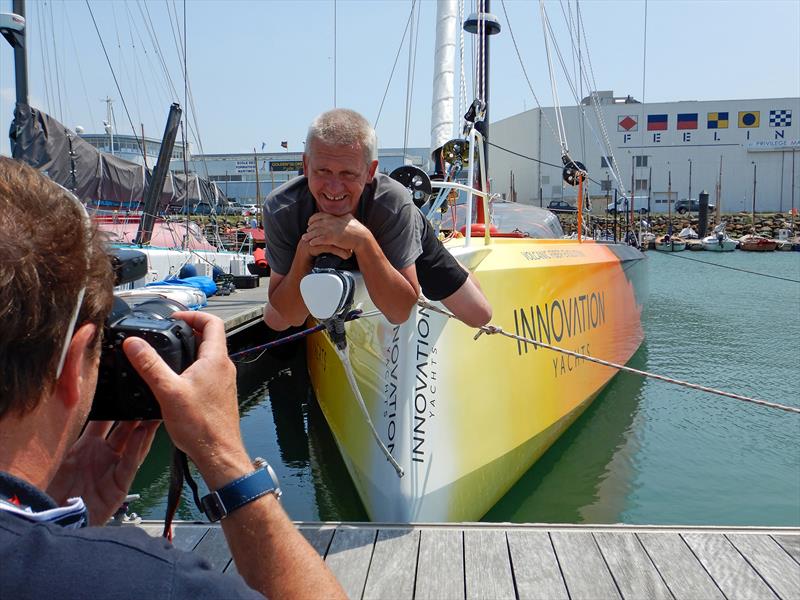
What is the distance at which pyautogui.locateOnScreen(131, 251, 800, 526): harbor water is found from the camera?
4.79 meters

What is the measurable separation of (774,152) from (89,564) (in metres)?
54.3

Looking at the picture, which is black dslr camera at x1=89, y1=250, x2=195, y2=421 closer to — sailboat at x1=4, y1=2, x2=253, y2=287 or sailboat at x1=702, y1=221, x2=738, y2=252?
sailboat at x1=4, y1=2, x2=253, y2=287

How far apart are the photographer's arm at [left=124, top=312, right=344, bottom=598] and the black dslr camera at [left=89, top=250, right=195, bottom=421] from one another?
0.16 feet

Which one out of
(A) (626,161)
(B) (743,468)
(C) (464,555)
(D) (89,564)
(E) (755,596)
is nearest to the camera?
(D) (89,564)

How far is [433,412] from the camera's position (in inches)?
142

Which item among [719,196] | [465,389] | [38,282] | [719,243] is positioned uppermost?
[719,196]

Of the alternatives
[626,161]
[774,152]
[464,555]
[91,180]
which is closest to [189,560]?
[464,555]

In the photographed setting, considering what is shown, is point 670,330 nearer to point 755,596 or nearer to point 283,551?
point 755,596

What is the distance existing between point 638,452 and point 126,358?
5.52 m

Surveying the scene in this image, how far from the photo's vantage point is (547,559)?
9.17 ft

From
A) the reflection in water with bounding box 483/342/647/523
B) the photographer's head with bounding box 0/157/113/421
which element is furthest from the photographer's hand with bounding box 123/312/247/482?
the reflection in water with bounding box 483/342/647/523

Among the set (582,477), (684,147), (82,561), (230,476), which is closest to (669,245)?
(684,147)

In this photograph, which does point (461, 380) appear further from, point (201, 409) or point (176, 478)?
point (201, 409)

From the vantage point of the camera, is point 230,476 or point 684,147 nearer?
point 230,476
